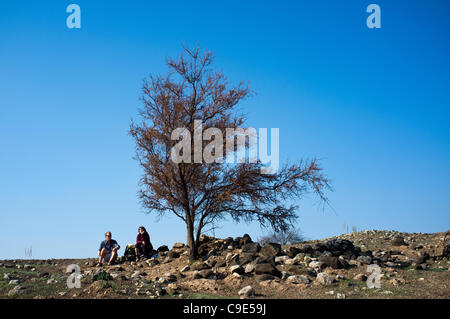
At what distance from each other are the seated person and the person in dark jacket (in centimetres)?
115

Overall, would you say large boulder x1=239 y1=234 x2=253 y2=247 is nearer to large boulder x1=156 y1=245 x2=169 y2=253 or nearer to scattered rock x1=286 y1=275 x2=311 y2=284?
large boulder x1=156 y1=245 x2=169 y2=253

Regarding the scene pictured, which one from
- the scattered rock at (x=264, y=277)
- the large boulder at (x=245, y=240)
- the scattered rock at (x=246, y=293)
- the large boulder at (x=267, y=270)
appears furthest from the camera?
the large boulder at (x=245, y=240)

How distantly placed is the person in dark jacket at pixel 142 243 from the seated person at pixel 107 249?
1.15m

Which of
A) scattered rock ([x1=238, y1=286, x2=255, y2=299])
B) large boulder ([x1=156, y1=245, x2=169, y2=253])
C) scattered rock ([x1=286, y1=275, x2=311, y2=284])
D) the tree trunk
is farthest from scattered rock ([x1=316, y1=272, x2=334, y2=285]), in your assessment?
large boulder ([x1=156, y1=245, x2=169, y2=253])

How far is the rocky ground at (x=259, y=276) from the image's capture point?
11.6 meters

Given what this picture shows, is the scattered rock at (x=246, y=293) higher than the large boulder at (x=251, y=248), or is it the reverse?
the large boulder at (x=251, y=248)

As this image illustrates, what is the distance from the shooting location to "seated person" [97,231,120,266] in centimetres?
1903

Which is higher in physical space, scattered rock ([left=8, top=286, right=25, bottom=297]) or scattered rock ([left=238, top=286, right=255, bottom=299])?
scattered rock ([left=8, top=286, right=25, bottom=297])

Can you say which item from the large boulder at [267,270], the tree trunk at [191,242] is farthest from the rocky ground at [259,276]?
the tree trunk at [191,242]

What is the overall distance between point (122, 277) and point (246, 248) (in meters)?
5.35

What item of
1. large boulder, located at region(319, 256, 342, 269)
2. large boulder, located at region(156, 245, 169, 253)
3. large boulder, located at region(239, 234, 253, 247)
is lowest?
large boulder, located at region(156, 245, 169, 253)

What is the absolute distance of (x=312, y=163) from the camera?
17703 millimetres

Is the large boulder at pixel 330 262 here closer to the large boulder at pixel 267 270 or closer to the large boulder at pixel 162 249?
the large boulder at pixel 267 270
